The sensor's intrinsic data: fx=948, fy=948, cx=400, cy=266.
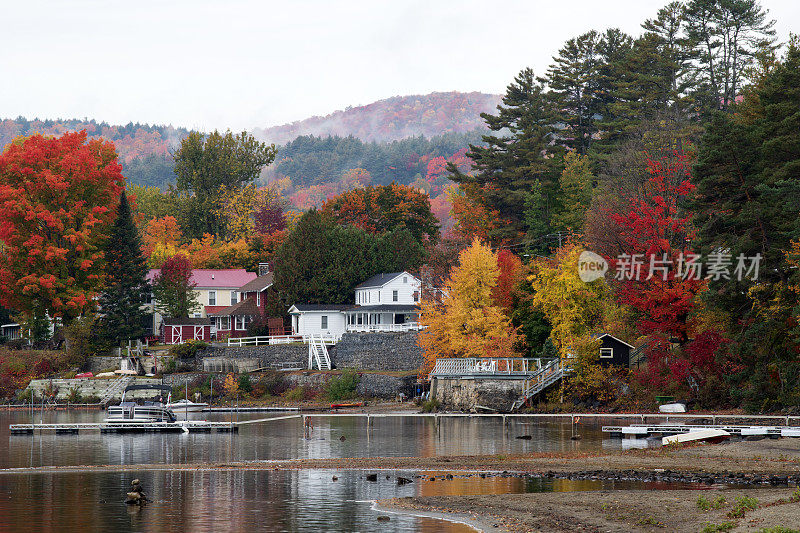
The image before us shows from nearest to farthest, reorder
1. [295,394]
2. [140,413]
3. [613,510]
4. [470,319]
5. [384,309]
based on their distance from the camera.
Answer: [613,510] → [140,413] → [470,319] → [295,394] → [384,309]

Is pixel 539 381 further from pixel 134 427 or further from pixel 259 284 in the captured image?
pixel 259 284

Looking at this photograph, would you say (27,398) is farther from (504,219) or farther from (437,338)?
(504,219)

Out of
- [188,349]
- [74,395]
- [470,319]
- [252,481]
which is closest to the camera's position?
[252,481]

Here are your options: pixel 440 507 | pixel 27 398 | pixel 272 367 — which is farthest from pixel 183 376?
pixel 440 507

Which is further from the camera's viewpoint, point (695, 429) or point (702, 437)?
point (695, 429)

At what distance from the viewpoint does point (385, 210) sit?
374 ft

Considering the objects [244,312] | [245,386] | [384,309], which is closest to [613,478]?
[245,386]

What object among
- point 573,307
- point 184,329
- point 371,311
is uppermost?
point 371,311

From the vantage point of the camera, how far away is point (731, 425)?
160 ft

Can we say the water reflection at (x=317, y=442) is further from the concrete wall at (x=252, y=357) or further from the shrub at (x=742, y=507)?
the concrete wall at (x=252, y=357)

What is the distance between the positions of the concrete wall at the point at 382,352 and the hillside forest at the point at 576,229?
15.5ft

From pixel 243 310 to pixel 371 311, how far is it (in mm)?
16566

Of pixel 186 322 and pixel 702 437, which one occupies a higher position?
pixel 186 322

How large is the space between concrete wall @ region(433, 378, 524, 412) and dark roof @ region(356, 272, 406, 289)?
26483 mm
